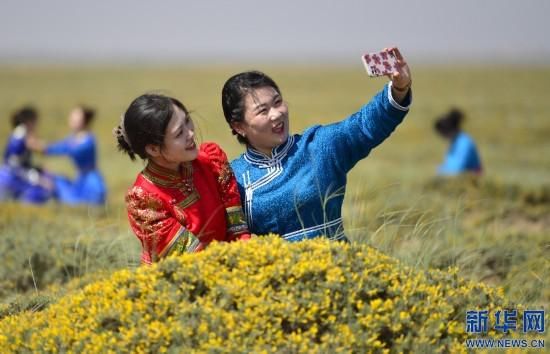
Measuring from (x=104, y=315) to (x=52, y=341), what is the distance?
10.2 inches

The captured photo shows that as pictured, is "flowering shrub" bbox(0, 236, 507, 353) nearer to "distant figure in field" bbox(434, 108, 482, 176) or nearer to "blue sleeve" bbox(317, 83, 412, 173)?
"blue sleeve" bbox(317, 83, 412, 173)

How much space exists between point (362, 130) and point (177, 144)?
956mm

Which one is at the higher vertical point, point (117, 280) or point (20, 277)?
point (117, 280)

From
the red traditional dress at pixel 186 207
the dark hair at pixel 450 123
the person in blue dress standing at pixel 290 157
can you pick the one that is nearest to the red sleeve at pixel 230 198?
the red traditional dress at pixel 186 207

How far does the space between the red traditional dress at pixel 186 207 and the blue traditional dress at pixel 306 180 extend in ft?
0.42

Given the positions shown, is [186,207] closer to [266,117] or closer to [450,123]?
[266,117]

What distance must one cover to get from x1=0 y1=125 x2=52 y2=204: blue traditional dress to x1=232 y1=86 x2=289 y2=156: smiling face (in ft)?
25.6

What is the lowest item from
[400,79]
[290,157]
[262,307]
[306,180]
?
[262,307]

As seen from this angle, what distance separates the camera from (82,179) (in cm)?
1161

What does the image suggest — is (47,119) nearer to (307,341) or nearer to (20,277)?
(20,277)

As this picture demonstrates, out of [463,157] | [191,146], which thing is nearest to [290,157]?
[191,146]

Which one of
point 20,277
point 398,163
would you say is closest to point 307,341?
point 20,277

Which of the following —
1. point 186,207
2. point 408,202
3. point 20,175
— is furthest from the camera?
point 20,175

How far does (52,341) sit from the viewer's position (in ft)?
11.3
